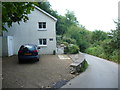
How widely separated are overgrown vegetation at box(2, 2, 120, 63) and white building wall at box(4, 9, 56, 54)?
95.5 inches

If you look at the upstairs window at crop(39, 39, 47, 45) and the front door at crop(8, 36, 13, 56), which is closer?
the front door at crop(8, 36, 13, 56)

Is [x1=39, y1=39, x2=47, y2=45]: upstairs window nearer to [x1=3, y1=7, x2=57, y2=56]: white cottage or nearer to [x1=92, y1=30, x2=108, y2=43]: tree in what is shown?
[x1=3, y1=7, x2=57, y2=56]: white cottage

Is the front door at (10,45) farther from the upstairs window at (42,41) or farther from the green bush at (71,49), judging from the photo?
the green bush at (71,49)

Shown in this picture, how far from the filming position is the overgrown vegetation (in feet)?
23.5

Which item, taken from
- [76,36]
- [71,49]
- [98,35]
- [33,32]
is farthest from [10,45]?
[98,35]

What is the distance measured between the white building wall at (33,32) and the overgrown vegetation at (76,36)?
243cm

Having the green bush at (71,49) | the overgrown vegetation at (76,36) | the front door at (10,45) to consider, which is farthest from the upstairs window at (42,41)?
the front door at (10,45)

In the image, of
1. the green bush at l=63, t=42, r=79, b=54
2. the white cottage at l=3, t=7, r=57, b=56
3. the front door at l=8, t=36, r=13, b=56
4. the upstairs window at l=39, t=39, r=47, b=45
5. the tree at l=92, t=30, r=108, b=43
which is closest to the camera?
the front door at l=8, t=36, r=13, b=56

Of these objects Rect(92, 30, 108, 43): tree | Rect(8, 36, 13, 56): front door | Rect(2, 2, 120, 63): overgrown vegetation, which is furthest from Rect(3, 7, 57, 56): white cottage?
Rect(92, 30, 108, 43): tree

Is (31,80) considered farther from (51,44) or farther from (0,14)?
(51,44)

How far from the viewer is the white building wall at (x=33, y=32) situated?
17891 mm

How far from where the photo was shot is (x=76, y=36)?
2833cm

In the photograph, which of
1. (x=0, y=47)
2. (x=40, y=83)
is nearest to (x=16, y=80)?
(x=40, y=83)

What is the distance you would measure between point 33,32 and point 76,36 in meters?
12.7
